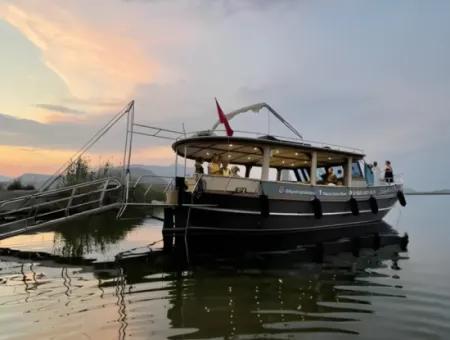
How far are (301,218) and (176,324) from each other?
1009 centimetres

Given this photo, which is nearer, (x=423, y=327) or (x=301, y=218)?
(x=423, y=327)

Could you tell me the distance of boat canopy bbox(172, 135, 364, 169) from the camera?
47.0ft

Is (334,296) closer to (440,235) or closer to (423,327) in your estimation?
(423,327)

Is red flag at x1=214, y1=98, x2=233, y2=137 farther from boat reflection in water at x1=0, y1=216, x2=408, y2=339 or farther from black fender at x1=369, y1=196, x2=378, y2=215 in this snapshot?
black fender at x1=369, y1=196, x2=378, y2=215

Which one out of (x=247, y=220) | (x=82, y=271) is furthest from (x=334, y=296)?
(x=247, y=220)

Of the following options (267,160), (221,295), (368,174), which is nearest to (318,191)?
(267,160)

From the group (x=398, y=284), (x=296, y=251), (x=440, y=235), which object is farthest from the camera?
(x=440, y=235)

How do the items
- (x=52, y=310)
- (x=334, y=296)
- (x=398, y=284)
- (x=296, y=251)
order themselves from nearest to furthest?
(x=52, y=310) → (x=334, y=296) → (x=398, y=284) → (x=296, y=251)

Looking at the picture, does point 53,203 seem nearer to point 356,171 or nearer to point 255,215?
point 255,215

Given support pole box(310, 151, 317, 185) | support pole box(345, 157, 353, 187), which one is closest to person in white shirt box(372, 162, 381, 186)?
support pole box(345, 157, 353, 187)

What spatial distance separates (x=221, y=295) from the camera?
23.7ft

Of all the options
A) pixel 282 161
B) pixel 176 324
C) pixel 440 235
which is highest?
pixel 282 161

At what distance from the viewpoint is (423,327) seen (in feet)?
18.6

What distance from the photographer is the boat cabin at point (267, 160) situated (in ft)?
46.3
